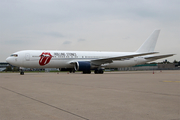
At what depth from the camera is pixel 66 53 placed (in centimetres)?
2925

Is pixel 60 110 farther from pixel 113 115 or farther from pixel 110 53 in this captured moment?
pixel 110 53

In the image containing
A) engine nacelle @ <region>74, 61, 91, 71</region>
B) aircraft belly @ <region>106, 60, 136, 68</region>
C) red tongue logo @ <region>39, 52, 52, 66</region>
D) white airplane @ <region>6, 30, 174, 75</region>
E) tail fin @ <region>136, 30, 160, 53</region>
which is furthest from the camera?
tail fin @ <region>136, 30, 160, 53</region>

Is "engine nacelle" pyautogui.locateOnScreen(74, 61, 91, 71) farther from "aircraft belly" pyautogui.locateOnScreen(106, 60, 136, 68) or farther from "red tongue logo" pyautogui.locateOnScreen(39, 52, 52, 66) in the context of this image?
"aircraft belly" pyautogui.locateOnScreen(106, 60, 136, 68)

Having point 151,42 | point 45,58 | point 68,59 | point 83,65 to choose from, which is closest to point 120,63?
point 151,42

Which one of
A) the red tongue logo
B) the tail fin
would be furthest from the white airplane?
the tail fin

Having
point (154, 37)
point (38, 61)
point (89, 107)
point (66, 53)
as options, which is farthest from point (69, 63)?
point (89, 107)

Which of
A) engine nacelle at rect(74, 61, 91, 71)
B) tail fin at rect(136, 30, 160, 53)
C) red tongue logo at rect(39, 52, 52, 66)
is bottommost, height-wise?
engine nacelle at rect(74, 61, 91, 71)

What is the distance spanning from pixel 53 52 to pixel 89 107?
2412cm

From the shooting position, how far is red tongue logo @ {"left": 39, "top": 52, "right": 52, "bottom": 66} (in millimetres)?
27289

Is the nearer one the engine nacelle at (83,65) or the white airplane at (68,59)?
the white airplane at (68,59)

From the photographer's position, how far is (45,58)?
1082 inches

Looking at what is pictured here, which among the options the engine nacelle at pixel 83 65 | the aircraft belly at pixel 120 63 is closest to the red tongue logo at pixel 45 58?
the engine nacelle at pixel 83 65

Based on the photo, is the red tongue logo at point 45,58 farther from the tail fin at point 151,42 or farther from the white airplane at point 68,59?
the tail fin at point 151,42

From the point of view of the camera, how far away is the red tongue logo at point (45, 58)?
27.3 metres
